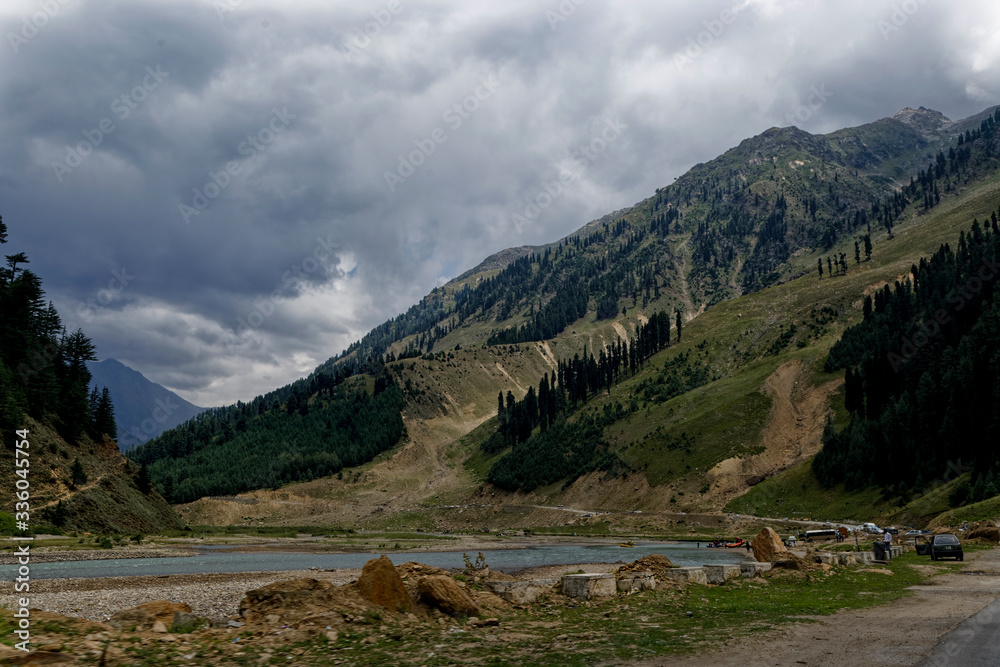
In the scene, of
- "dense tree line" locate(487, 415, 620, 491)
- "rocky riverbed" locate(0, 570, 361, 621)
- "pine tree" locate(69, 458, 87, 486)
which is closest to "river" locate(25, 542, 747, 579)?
"rocky riverbed" locate(0, 570, 361, 621)

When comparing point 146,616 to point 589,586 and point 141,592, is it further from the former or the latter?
point 141,592

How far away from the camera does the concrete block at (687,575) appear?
25.5m

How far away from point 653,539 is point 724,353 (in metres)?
104

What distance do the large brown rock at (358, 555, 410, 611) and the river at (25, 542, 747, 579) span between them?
30645 millimetres

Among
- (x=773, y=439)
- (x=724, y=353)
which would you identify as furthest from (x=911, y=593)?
(x=724, y=353)

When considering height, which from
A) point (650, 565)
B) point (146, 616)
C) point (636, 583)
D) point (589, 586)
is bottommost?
point (650, 565)

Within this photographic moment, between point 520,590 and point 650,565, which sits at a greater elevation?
point 520,590

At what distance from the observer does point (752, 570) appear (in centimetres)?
2809

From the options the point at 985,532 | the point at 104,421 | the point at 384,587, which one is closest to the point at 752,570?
the point at 384,587

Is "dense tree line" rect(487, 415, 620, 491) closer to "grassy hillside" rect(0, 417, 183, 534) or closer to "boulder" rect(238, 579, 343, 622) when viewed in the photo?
"grassy hillside" rect(0, 417, 183, 534)

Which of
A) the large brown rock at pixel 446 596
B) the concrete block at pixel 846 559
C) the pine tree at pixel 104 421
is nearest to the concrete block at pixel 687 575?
the large brown rock at pixel 446 596

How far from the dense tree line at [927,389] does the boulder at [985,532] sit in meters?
16.2

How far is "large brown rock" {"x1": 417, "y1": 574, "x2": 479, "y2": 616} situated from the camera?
62.6ft

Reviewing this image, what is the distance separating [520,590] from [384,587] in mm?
5460
